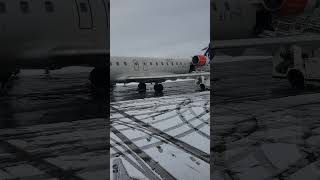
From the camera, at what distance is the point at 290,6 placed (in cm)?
307

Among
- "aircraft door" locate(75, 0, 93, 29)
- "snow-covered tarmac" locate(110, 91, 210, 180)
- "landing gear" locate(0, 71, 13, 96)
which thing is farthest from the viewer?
"snow-covered tarmac" locate(110, 91, 210, 180)

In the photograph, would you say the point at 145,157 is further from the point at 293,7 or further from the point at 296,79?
the point at 293,7

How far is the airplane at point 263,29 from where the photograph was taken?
10.0ft

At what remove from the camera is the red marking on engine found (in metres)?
3.07

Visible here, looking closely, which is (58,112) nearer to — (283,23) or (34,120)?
(34,120)

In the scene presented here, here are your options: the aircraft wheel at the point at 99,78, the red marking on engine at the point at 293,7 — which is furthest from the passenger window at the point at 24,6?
the red marking on engine at the point at 293,7

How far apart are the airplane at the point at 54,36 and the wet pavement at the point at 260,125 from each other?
0.89 metres

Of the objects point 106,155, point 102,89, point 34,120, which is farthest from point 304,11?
point 34,120

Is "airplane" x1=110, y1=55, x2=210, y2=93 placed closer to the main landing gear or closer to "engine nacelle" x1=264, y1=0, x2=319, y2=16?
the main landing gear

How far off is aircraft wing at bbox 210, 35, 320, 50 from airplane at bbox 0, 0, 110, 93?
85 centimetres

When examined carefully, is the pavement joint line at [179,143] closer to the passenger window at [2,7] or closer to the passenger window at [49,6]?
the passenger window at [49,6]

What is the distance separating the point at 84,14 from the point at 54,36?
264mm

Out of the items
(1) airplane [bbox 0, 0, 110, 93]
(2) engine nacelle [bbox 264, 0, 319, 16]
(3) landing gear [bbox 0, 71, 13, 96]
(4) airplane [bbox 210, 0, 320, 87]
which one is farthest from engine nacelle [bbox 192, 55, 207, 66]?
(3) landing gear [bbox 0, 71, 13, 96]

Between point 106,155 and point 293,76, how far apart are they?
1475 millimetres
